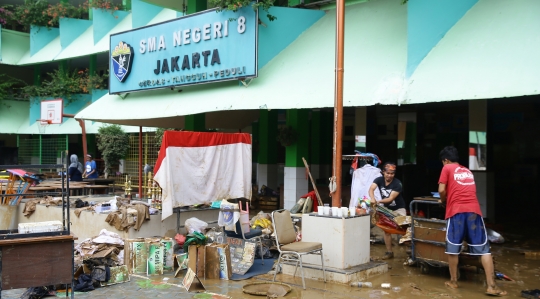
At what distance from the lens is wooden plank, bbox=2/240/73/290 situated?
5.69 m

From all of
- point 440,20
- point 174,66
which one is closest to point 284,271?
point 440,20

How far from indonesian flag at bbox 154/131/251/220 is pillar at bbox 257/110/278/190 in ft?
19.1

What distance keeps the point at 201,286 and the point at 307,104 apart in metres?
4.38

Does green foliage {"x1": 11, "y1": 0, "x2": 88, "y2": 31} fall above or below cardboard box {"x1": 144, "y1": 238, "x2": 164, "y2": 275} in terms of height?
above

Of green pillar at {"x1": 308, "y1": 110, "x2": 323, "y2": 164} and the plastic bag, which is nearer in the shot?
the plastic bag

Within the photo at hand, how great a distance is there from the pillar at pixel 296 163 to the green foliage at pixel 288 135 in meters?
0.11

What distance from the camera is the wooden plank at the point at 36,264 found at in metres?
5.69

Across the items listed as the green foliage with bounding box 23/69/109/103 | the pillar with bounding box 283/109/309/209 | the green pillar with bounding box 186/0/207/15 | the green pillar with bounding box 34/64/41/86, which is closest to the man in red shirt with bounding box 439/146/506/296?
the pillar with bounding box 283/109/309/209

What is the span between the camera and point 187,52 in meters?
12.8

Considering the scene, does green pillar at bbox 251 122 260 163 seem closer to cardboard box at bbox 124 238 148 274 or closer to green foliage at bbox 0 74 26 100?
cardboard box at bbox 124 238 148 274

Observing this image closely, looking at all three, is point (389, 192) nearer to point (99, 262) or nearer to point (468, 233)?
point (468, 233)

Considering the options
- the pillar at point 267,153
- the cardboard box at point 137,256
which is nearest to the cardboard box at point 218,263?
the cardboard box at point 137,256

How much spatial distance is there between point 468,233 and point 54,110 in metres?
19.3

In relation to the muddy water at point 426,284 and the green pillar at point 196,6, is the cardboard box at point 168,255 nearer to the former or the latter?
the muddy water at point 426,284
